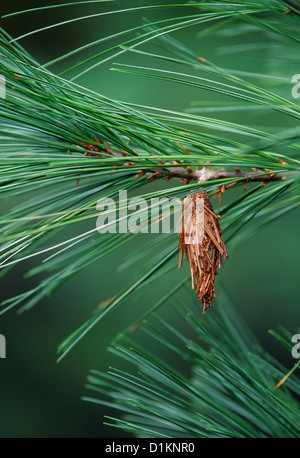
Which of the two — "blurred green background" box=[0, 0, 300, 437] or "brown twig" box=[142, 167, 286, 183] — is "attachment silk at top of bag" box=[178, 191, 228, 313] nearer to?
"brown twig" box=[142, 167, 286, 183]

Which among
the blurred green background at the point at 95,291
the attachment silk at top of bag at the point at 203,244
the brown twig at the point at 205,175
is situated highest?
the blurred green background at the point at 95,291

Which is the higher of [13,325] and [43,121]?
[13,325]


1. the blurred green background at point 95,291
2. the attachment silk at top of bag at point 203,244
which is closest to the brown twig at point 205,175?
the attachment silk at top of bag at point 203,244

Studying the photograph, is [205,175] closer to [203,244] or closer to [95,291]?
[203,244]

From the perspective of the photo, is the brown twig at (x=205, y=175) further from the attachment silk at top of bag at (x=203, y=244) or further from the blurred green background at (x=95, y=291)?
the blurred green background at (x=95, y=291)

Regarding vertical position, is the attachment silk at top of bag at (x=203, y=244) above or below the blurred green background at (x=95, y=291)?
below

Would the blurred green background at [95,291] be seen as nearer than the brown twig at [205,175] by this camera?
No
